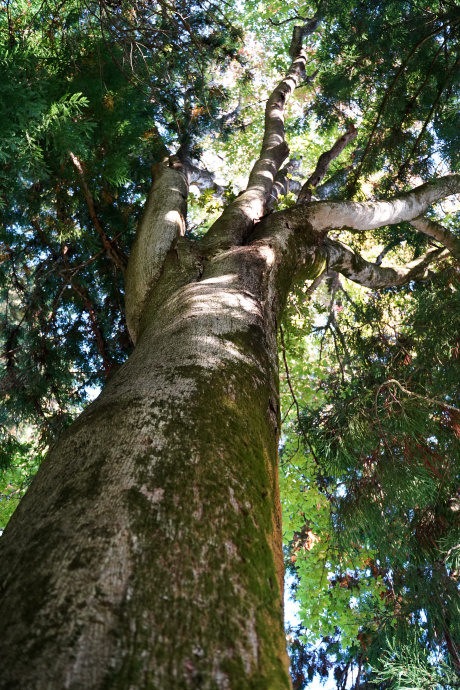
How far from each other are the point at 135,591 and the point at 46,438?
13.6ft

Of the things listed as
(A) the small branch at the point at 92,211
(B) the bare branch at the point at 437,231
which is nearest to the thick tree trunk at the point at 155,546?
(A) the small branch at the point at 92,211

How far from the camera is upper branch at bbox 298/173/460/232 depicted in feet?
11.2

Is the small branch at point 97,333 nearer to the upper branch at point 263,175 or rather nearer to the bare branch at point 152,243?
the bare branch at point 152,243

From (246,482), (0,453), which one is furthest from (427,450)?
(0,453)

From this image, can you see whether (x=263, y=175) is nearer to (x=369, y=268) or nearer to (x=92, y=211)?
(x=369, y=268)

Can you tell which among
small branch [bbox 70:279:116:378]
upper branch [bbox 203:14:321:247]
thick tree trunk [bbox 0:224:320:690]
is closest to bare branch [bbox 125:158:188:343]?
upper branch [bbox 203:14:321:247]

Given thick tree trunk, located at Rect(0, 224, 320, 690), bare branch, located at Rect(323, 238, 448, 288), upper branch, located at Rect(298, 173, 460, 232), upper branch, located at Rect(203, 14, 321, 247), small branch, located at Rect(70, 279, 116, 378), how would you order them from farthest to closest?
small branch, located at Rect(70, 279, 116, 378), bare branch, located at Rect(323, 238, 448, 288), upper branch, located at Rect(298, 173, 460, 232), upper branch, located at Rect(203, 14, 321, 247), thick tree trunk, located at Rect(0, 224, 320, 690)

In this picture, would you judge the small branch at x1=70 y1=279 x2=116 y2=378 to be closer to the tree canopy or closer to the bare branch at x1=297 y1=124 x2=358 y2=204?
the tree canopy

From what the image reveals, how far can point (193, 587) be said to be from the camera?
→ 0.82 metres

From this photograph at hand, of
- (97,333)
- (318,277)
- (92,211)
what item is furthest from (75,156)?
(318,277)

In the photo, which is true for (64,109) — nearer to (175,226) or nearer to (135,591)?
(175,226)

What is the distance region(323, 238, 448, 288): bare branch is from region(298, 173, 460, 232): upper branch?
29 centimetres

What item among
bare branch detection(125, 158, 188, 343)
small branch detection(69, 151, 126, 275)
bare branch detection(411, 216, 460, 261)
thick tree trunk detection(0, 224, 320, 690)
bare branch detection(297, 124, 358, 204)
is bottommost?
thick tree trunk detection(0, 224, 320, 690)

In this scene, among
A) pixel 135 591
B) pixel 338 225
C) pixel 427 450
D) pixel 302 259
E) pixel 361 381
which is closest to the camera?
pixel 135 591
